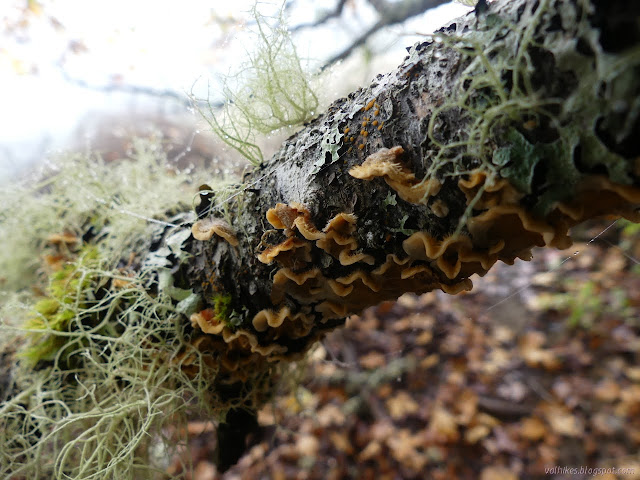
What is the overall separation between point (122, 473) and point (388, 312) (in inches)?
89.1

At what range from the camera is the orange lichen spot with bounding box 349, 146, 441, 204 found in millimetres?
595

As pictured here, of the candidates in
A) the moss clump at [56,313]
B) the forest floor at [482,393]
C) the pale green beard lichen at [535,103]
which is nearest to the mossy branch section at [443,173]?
the pale green beard lichen at [535,103]

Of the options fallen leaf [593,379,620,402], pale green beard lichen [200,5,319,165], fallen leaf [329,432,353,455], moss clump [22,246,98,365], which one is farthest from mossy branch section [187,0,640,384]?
fallen leaf [593,379,620,402]

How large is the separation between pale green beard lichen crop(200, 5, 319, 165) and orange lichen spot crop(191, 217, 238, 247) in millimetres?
181

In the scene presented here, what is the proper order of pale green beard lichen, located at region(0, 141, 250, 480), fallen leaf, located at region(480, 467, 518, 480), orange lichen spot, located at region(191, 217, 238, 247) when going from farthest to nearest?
fallen leaf, located at region(480, 467, 518, 480) < pale green beard lichen, located at region(0, 141, 250, 480) < orange lichen spot, located at region(191, 217, 238, 247)

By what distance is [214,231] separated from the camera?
83 cm

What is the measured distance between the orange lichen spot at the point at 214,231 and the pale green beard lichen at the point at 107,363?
15 cm

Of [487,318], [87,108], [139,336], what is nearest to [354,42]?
[139,336]

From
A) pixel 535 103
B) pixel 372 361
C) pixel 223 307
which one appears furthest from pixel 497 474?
pixel 535 103

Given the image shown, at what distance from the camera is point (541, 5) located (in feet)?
1.54

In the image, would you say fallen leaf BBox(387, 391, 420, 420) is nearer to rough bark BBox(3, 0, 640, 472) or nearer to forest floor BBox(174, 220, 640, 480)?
forest floor BBox(174, 220, 640, 480)

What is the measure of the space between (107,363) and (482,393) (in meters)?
2.02

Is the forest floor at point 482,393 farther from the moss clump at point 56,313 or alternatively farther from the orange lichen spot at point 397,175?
the orange lichen spot at point 397,175

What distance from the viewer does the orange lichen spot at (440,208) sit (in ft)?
1.98
